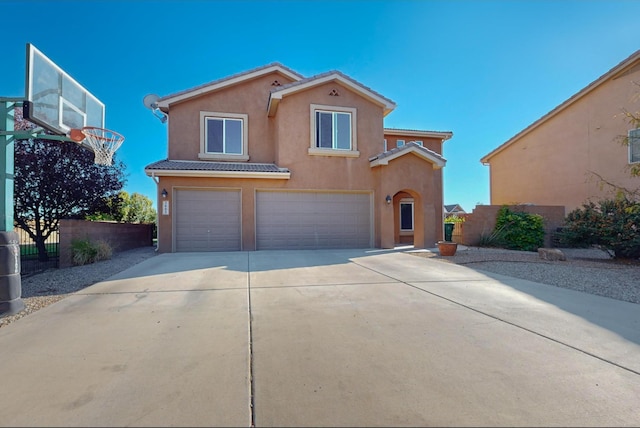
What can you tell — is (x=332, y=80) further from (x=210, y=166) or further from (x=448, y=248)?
(x=448, y=248)

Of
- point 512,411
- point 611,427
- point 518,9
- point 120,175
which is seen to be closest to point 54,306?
point 512,411

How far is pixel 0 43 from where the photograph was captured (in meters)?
9.50

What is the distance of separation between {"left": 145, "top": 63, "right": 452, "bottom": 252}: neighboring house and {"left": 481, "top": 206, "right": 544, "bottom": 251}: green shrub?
3.50m

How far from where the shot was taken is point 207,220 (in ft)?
43.0

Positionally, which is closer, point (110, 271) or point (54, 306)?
point (54, 306)

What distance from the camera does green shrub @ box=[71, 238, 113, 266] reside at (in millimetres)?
9594

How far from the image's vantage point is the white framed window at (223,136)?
554 inches

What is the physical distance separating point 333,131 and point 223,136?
4952 millimetres

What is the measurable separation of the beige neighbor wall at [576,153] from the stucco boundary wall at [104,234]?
21375mm

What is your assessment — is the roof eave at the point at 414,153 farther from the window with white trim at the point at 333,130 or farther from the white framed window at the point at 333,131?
the window with white trim at the point at 333,130

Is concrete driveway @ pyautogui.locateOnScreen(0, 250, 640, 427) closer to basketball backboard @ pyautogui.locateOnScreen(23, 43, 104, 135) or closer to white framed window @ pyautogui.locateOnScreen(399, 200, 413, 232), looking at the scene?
basketball backboard @ pyautogui.locateOnScreen(23, 43, 104, 135)

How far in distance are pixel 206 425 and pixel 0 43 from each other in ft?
42.9

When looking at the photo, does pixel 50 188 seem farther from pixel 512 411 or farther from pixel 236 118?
pixel 512 411

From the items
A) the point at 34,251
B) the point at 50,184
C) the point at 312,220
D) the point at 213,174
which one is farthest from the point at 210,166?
the point at 34,251
